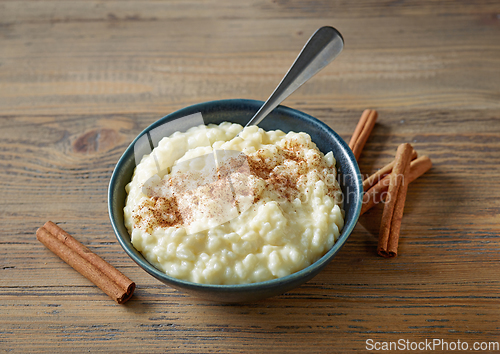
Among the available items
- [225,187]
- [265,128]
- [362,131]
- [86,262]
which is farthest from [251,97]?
[86,262]

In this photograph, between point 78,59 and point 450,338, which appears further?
point 78,59

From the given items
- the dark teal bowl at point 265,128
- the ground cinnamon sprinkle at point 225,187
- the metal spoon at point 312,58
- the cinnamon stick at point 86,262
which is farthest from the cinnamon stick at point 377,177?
the cinnamon stick at point 86,262

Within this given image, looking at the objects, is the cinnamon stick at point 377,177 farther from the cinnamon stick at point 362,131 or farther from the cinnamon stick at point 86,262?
the cinnamon stick at point 86,262

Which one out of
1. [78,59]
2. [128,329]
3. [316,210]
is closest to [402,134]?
[316,210]

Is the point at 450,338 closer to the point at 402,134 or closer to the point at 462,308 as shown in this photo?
the point at 462,308

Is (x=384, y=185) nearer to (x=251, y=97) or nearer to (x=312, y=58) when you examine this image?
(x=312, y=58)

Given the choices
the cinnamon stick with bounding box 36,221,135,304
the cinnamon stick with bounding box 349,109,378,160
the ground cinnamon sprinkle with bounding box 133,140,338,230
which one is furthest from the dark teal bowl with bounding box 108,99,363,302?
the cinnamon stick with bounding box 349,109,378,160
